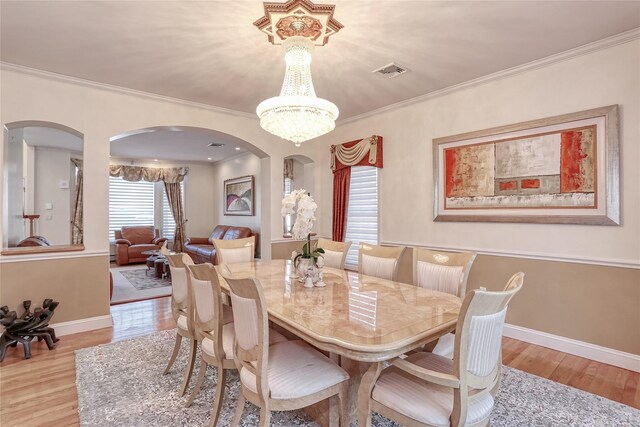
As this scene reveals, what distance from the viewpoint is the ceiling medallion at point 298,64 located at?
2098 millimetres

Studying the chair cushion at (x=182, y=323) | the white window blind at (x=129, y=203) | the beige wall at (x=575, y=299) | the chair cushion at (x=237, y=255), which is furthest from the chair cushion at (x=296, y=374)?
the white window blind at (x=129, y=203)

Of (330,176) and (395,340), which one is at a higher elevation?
(330,176)

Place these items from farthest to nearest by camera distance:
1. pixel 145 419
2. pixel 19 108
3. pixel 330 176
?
1. pixel 330 176
2. pixel 19 108
3. pixel 145 419

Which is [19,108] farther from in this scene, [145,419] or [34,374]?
[145,419]

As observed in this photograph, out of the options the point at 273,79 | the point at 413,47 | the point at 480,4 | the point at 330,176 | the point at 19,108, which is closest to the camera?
the point at 480,4

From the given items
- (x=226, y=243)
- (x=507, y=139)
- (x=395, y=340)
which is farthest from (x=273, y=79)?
(x=395, y=340)

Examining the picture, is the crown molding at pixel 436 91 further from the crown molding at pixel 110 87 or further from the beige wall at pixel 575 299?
the beige wall at pixel 575 299

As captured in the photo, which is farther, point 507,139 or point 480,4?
point 507,139

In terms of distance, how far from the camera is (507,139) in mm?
3113

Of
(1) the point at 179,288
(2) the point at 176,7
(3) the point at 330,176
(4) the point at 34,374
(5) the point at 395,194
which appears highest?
(2) the point at 176,7

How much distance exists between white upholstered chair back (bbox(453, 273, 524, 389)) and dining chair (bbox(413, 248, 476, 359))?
67 centimetres

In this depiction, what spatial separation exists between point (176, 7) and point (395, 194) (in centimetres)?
306

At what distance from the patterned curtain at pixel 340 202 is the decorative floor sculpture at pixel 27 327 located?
337 cm

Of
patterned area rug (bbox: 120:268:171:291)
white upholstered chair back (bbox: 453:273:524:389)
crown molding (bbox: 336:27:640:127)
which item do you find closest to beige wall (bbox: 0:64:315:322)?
patterned area rug (bbox: 120:268:171:291)
